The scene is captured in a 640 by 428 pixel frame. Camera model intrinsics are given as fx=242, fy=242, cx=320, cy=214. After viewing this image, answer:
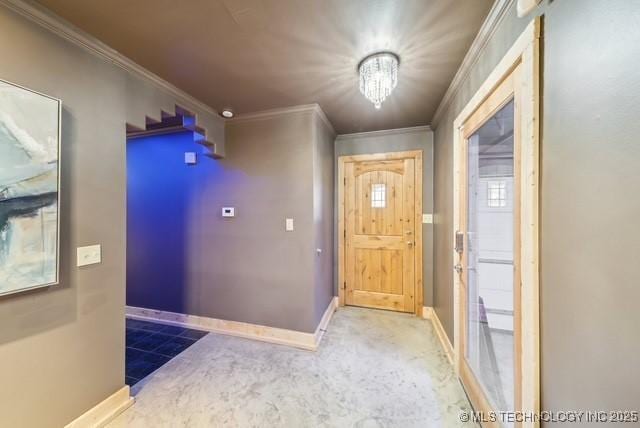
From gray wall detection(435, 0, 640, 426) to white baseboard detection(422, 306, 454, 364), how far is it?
145 centimetres

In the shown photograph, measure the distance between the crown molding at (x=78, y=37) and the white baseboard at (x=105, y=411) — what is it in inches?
91.9

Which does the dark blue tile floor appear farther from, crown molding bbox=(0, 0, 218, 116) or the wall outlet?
crown molding bbox=(0, 0, 218, 116)

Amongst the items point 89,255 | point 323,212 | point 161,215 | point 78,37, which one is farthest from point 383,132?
point 89,255

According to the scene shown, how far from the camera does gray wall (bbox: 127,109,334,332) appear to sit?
8.57ft

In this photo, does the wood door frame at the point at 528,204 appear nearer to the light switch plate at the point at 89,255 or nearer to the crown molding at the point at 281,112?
the crown molding at the point at 281,112

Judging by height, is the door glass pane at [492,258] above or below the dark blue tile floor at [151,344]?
above

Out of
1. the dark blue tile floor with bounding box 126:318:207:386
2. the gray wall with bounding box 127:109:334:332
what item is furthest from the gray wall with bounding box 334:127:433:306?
the dark blue tile floor with bounding box 126:318:207:386

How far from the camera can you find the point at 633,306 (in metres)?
0.65

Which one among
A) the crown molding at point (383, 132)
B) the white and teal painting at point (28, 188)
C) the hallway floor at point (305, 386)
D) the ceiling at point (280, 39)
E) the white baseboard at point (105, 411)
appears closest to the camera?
the white and teal painting at point (28, 188)

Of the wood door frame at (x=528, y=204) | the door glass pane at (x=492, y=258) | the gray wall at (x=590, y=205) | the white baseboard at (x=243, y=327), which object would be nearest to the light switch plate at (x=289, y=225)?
the white baseboard at (x=243, y=327)

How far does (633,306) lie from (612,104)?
57 cm

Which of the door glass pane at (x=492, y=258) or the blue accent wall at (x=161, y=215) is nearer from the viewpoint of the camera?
the door glass pane at (x=492, y=258)

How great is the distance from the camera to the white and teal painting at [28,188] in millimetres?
1195

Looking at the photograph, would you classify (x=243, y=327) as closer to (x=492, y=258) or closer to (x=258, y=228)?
(x=258, y=228)
